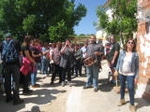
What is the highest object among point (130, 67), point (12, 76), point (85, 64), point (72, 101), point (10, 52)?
point (10, 52)

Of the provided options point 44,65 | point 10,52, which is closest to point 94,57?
A: point 10,52

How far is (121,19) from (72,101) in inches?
1182

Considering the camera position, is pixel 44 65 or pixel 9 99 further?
pixel 44 65

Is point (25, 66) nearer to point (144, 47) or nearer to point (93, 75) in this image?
point (93, 75)

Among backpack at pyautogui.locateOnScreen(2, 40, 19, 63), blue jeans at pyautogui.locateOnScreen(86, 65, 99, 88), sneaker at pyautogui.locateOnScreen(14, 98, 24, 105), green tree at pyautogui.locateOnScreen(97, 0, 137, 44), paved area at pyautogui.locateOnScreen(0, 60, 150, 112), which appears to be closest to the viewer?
paved area at pyautogui.locateOnScreen(0, 60, 150, 112)

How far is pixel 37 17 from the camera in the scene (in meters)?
38.8

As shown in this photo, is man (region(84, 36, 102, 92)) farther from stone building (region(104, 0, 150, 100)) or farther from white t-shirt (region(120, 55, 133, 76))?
white t-shirt (region(120, 55, 133, 76))

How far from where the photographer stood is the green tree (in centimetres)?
3721

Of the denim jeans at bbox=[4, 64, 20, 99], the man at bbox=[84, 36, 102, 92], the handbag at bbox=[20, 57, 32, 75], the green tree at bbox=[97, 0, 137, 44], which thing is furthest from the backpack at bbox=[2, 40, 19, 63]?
the green tree at bbox=[97, 0, 137, 44]

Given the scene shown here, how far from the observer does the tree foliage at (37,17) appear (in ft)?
123

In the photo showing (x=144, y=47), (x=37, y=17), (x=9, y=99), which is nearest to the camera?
(x=144, y=47)

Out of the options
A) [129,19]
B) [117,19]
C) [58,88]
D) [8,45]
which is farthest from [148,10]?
[117,19]

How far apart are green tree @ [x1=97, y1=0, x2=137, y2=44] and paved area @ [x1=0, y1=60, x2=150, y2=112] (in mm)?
24578

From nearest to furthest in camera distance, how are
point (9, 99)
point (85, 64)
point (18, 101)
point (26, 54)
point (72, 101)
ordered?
point (18, 101)
point (9, 99)
point (72, 101)
point (26, 54)
point (85, 64)
